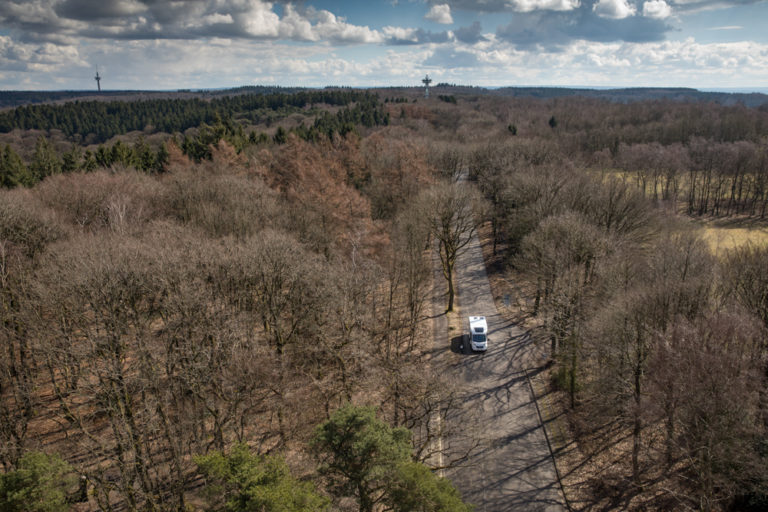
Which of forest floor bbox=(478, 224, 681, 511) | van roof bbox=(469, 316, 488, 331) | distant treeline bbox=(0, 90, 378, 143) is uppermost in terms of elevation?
distant treeline bbox=(0, 90, 378, 143)

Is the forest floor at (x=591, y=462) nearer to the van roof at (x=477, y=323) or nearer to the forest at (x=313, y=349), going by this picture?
the forest at (x=313, y=349)

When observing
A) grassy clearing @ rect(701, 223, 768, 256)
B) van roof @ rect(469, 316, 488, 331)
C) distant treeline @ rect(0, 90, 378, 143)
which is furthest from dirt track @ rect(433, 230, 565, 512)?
distant treeline @ rect(0, 90, 378, 143)

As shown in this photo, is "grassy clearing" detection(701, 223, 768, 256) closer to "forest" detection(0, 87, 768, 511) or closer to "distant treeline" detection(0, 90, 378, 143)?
"forest" detection(0, 87, 768, 511)

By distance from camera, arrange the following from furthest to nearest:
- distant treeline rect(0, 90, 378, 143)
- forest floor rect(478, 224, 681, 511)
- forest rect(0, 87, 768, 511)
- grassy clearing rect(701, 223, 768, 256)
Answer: distant treeline rect(0, 90, 378, 143) < grassy clearing rect(701, 223, 768, 256) < forest floor rect(478, 224, 681, 511) < forest rect(0, 87, 768, 511)

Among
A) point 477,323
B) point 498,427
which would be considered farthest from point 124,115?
point 498,427

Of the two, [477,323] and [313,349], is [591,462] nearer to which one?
[477,323]

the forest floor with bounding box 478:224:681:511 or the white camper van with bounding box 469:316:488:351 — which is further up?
the white camper van with bounding box 469:316:488:351

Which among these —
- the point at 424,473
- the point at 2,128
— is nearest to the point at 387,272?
the point at 424,473

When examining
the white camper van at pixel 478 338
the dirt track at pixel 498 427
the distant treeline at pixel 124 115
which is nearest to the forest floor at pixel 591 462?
the dirt track at pixel 498 427
